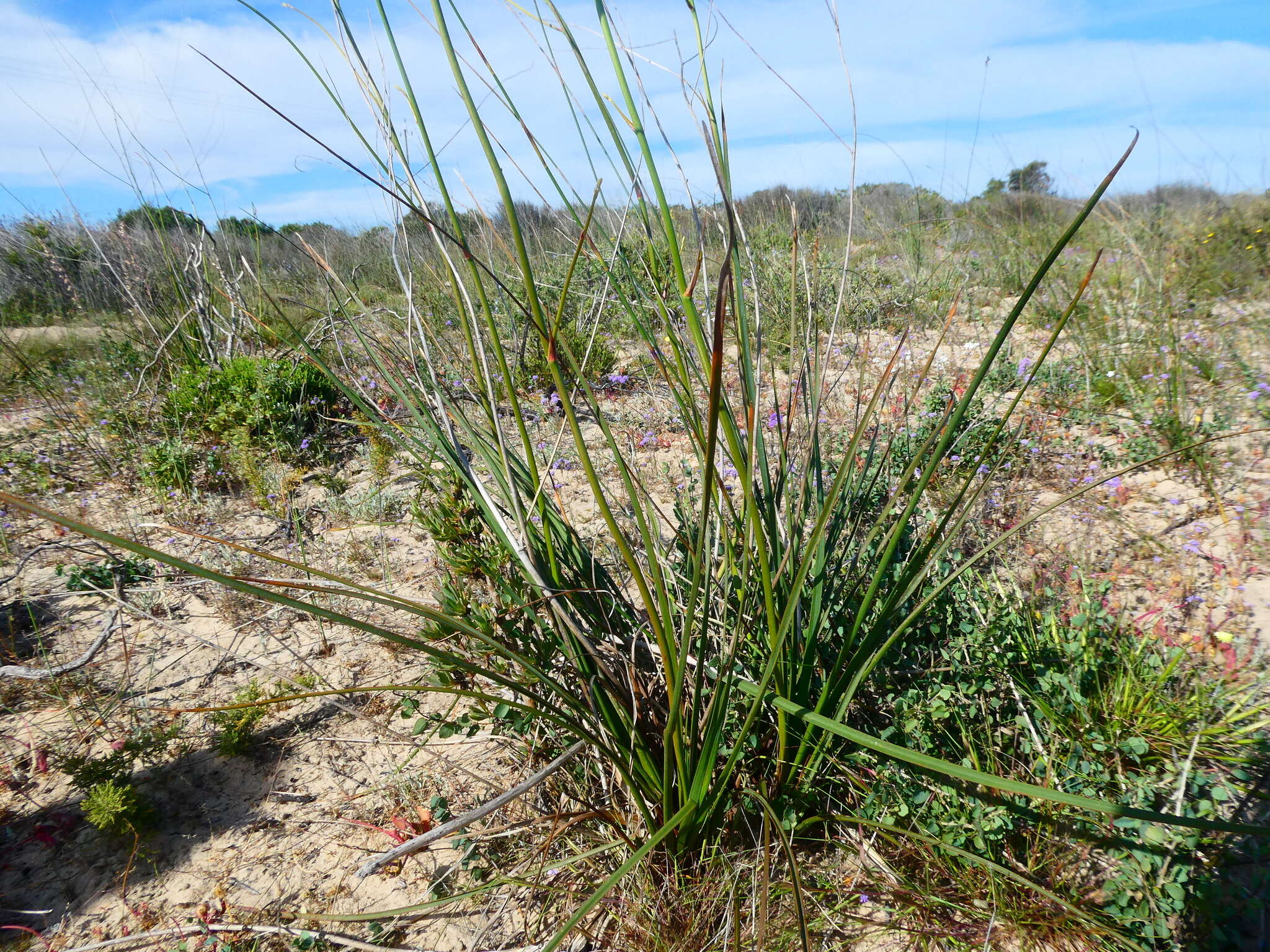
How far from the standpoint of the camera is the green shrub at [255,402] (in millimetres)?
3461

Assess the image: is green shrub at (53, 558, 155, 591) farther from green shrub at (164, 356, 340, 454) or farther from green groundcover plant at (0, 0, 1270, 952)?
green groundcover plant at (0, 0, 1270, 952)

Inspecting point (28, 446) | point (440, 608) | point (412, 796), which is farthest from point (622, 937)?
point (28, 446)

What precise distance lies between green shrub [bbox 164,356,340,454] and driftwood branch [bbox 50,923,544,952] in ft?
7.78

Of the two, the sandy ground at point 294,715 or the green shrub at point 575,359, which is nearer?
the sandy ground at point 294,715

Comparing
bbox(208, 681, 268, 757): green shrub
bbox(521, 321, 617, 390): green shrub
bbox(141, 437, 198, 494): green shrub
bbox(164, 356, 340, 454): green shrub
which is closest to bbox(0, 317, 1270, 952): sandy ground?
bbox(208, 681, 268, 757): green shrub

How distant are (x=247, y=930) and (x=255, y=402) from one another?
278 cm

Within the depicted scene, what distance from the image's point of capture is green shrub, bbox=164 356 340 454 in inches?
136

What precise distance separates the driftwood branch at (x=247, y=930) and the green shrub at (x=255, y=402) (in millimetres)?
2370

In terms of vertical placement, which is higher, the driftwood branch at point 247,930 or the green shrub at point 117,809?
the green shrub at point 117,809

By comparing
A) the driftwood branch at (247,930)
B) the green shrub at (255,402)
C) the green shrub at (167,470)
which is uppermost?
the green shrub at (255,402)

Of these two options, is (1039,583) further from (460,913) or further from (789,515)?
(460,913)

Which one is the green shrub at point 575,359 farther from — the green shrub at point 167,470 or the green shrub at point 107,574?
the green shrub at point 107,574

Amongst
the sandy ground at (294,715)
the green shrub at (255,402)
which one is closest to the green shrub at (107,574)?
the sandy ground at (294,715)

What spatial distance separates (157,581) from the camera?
95.7 inches
